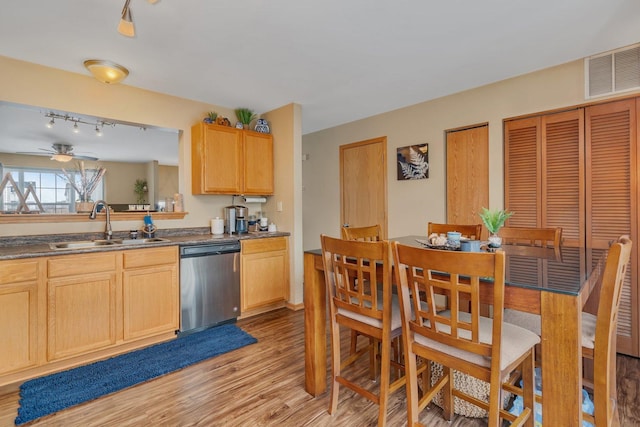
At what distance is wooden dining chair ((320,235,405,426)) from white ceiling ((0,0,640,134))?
4.98ft

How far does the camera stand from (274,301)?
3.51m

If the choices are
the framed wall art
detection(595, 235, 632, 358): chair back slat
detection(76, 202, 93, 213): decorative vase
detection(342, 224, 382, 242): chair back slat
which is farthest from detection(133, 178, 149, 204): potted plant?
detection(595, 235, 632, 358): chair back slat

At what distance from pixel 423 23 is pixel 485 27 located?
0.46 m

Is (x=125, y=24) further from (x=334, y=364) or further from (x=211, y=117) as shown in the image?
(x=334, y=364)

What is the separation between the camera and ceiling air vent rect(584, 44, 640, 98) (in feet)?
7.75

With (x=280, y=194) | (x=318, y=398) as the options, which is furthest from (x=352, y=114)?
(x=318, y=398)

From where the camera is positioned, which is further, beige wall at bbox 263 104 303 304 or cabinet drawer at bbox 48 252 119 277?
beige wall at bbox 263 104 303 304

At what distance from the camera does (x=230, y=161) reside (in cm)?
345

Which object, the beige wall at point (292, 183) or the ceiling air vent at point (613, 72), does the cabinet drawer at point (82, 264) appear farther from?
the ceiling air vent at point (613, 72)

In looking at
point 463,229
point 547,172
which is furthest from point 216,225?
point 547,172

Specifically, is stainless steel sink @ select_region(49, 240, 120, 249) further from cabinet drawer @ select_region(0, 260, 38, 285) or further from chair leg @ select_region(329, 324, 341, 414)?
chair leg @ select_region(329, 324, 341, 414)

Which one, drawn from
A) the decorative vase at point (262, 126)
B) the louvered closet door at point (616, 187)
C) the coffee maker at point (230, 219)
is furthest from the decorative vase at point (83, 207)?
the louvered closet door at point (616, 187)

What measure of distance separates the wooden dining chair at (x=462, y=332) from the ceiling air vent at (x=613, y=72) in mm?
2352

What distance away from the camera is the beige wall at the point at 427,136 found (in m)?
2.77
